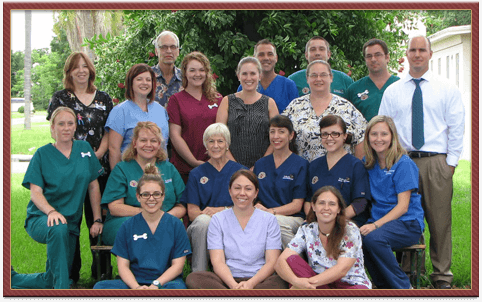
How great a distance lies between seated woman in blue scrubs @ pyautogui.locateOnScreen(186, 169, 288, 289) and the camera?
447 centimetres

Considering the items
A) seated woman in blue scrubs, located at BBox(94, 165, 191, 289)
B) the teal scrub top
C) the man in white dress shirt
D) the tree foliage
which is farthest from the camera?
the tree foliage

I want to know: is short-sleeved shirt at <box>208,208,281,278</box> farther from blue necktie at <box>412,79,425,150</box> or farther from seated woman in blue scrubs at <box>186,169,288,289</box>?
blue necktie at <box>412,79,425,150</box>

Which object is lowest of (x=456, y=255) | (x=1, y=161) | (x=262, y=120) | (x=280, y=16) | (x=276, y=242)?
(x=456, y=255)

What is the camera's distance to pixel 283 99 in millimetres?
6016

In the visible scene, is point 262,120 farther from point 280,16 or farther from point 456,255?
point 456,255

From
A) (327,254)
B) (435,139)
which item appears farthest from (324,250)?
(435,139)

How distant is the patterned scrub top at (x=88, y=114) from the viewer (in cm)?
543

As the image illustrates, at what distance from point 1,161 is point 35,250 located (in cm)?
266

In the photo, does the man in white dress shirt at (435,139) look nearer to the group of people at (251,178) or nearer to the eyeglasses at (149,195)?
the group of people at (251,178)

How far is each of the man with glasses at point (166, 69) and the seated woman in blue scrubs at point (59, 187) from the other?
134 cm

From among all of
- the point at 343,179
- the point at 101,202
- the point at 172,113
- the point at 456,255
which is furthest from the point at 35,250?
the point at 456,255

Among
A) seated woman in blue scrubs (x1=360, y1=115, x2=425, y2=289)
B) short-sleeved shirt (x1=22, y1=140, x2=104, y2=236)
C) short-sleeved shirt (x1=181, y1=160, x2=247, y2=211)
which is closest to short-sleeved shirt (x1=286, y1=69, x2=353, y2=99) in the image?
seated woman in blue scrubs (x1=360, y1=115, x2=425, y2=289)

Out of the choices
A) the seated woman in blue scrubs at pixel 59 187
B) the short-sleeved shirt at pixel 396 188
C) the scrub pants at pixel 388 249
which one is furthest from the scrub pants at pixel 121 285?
the short-sleeved shirt at pixel 396 188

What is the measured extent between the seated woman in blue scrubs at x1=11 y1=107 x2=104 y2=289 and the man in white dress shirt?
3.15 m
